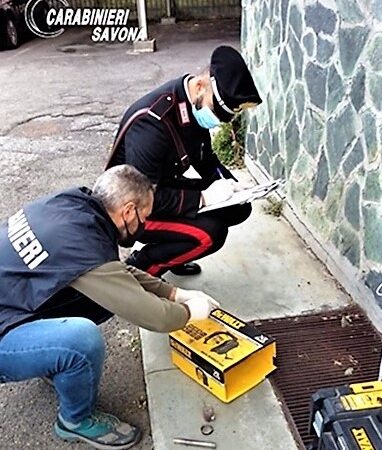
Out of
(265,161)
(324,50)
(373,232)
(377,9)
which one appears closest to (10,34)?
(265,161)

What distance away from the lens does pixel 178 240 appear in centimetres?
274

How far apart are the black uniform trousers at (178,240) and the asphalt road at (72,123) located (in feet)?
1.17

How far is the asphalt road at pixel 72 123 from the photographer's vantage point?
243cm

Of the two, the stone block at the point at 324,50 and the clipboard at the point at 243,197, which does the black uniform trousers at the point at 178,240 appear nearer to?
the clipboard at the point at 243,197

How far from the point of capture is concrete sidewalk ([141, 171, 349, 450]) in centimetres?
222

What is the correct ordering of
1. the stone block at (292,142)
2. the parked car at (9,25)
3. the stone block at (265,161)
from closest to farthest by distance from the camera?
the stone block at (292,142) < the stone block at (265,161) < the parked car at (9,25)

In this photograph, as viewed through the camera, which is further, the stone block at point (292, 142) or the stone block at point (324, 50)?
the stone block at point (292, 142)

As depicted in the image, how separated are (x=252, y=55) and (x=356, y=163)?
71.2 inches

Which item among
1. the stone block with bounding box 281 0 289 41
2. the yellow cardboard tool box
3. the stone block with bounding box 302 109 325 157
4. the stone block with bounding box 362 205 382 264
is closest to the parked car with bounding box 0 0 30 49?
the stone block with bounding box 281 0 289 41

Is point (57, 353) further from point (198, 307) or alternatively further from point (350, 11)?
point (350, 11)

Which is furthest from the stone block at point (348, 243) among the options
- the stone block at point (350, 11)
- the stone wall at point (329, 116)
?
the stone block at point (350, 11)

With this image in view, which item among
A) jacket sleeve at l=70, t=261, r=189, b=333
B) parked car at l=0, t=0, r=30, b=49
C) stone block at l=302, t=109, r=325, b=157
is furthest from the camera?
parked car at l=0, t=0, r=30, b=49

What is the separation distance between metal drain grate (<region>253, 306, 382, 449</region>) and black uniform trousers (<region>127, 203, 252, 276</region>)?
44cm

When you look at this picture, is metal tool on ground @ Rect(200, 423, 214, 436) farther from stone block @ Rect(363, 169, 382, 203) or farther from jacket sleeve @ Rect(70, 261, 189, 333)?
stone block @ Rect(363, 169, 382, 203)
